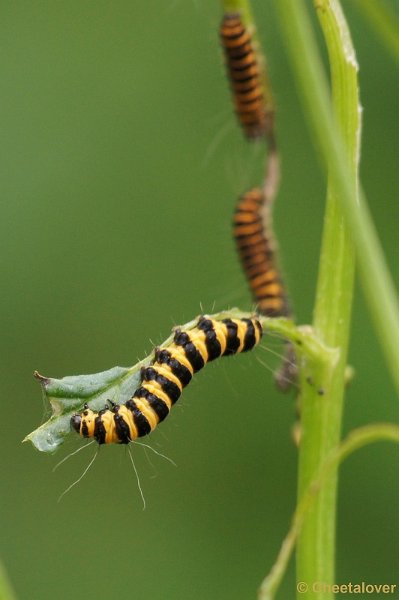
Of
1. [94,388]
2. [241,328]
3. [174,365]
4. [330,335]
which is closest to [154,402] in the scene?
[174,365]

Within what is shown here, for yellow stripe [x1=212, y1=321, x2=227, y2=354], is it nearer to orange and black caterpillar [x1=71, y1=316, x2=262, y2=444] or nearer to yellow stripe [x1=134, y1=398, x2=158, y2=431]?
orange and black caterpillar [x1=71, y1=316, x2=262, y2=444]

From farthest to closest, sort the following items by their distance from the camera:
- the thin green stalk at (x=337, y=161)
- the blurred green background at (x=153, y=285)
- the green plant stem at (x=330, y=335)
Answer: the blurred green background at (x=153, y=285) < the green plant stem at (x=330, y=335) < the thin green stalk at (x=337, y=161)

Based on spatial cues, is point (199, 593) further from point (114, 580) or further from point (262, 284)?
point (262, 284)

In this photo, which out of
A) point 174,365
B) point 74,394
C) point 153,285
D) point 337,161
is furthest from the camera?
point 153,285

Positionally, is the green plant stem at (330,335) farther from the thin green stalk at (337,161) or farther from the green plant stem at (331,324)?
the thin green stalk at (337,161)

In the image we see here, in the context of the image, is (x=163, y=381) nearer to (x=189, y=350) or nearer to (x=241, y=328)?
(x=189, y=350)

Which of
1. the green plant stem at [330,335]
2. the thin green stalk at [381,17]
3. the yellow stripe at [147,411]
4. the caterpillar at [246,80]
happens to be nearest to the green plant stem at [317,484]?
the green plant stem at [330,335]
